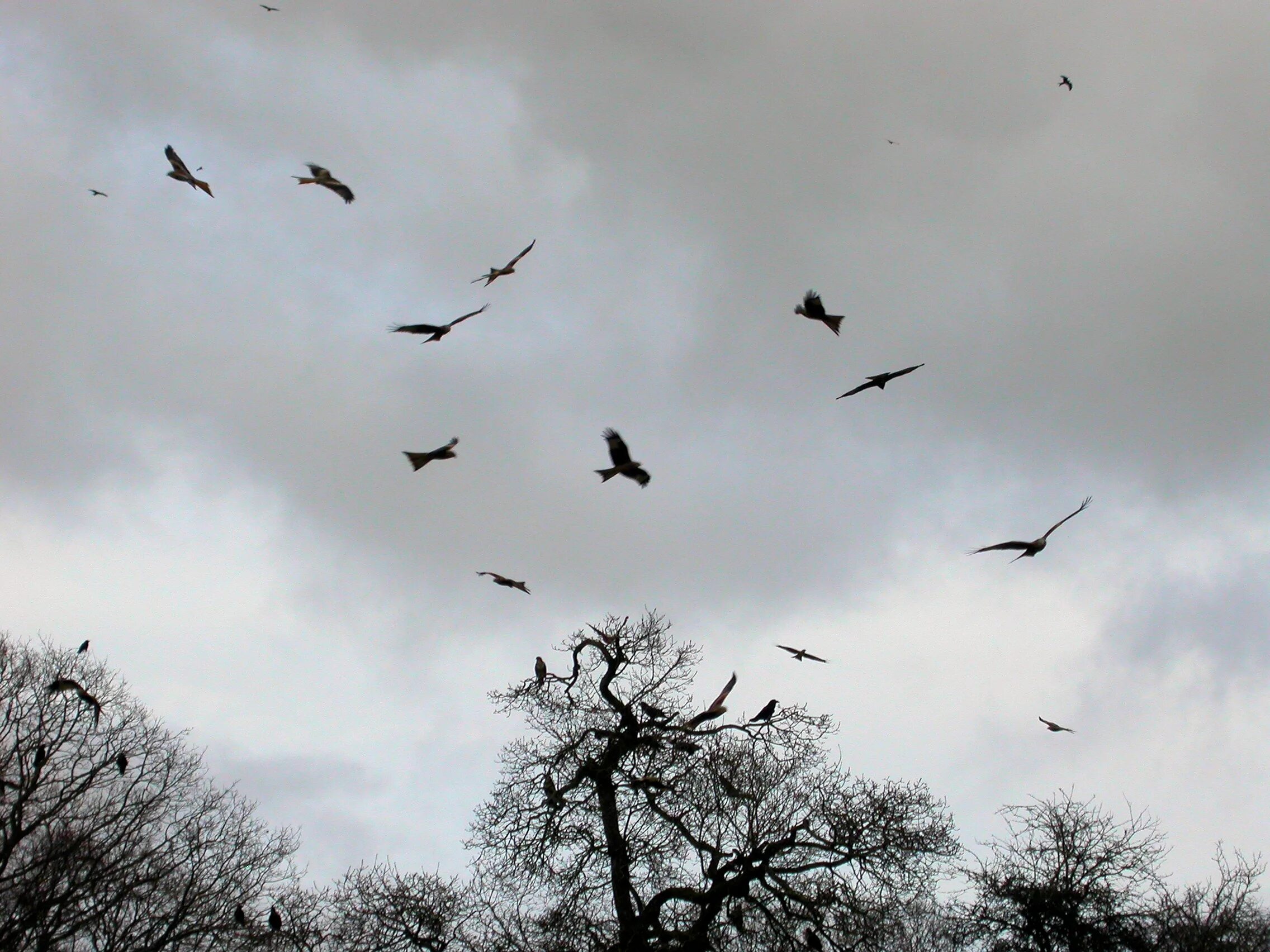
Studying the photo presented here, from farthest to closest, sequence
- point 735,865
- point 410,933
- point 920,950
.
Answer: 1. point 920,950
2. point 410,933
3. point 735,865

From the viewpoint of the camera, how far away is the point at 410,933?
18.5 m

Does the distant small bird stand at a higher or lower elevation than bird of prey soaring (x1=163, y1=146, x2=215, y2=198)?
lower

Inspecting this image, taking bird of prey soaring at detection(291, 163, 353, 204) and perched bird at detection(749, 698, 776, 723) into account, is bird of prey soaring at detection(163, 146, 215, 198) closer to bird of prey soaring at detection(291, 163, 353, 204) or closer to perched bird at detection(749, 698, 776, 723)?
bird of prey soaring at detection(291, 163, 353, 204)

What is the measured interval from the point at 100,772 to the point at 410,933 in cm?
637

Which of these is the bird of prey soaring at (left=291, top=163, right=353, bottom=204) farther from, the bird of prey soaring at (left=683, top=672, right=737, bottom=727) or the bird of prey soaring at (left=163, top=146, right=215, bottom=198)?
the bird of prey soaring at (left=683, top=672, right=737, bottom=727)

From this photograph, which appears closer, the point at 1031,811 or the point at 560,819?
the point at 560,819

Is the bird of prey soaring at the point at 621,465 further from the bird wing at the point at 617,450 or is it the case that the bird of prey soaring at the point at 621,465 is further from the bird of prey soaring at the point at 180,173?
the bird of prey soaring at the point at 180,173

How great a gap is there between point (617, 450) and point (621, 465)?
40 centimetres

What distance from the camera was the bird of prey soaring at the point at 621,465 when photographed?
12.6 m

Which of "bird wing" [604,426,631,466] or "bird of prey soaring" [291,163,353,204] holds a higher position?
"bird of prey soaring" [291,163,353,204]

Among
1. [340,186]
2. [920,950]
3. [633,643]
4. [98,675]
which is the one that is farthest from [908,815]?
[98,675]

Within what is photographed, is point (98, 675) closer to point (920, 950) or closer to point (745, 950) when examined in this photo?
point (745, 950)

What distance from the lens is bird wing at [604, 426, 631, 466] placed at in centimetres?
1325

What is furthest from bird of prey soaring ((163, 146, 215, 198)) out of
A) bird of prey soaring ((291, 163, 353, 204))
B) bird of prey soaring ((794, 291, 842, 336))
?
bird of prey soaring ((794, 291, 842, 336))
